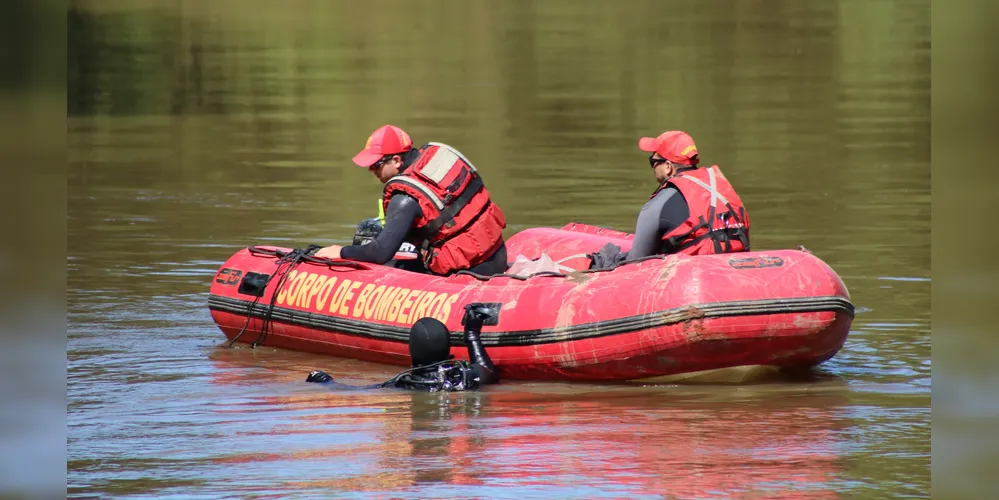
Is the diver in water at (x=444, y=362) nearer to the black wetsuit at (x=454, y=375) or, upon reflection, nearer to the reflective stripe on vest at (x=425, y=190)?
the black wetsuit at (x=454, y=375)

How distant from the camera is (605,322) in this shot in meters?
8.57

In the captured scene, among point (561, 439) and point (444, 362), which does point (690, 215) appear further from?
point (561, 439)

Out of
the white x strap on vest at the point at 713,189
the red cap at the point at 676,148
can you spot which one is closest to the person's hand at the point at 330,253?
the red cap at the point at 676,148

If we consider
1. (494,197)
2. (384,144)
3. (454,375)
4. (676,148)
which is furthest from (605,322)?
(494,197)

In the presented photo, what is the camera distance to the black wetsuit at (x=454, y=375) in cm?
866

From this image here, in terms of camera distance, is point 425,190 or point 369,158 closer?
point 425,190

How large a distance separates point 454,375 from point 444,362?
0.11 metres

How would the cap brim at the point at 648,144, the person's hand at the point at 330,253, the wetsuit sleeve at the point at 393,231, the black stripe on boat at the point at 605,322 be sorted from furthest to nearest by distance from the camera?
the person's hand at the point at 330,253 → the wetsuit sleeve at the point at 393,231 → the cap brim at the point at 648,144 → the black stripe on boat at the point at 605,322

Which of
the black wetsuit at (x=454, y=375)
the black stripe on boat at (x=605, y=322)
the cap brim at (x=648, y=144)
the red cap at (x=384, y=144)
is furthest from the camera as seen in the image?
the red cap at (x=384, y=144)

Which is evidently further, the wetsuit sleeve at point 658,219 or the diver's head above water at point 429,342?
the wetsuit sleeve at point 658,219

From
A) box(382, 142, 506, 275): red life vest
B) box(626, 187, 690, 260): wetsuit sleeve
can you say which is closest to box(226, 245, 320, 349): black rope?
box(382, 142, 506, 275): red life vest

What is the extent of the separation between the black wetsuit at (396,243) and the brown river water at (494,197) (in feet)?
2.41

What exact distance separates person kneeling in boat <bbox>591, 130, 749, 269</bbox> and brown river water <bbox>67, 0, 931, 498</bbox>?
899 millimetres
